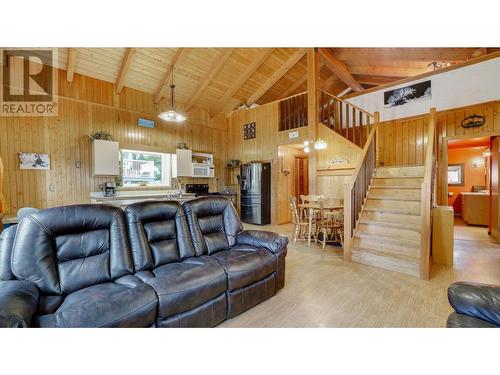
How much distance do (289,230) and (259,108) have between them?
4038 mm

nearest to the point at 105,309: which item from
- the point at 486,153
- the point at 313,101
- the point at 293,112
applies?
the point at 313,101

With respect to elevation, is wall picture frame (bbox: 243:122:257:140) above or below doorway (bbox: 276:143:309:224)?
above

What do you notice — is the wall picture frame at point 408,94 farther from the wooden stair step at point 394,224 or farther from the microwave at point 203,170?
the microwave at point 203,170

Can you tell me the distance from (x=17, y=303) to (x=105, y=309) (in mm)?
417

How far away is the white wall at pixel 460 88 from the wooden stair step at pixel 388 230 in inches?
152

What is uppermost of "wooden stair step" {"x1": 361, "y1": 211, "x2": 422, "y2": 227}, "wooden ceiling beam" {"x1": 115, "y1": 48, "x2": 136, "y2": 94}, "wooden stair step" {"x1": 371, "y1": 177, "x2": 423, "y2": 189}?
"wooden ceiling beam" {"x1": 115, "y1": 48, "x2": 136, "y2": 94}

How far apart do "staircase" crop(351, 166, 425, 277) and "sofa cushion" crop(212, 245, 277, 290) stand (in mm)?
1872

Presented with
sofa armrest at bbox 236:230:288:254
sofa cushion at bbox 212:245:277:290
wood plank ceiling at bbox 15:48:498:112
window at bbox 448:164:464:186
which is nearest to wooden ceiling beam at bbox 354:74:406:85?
wood plank ceiling at bbox 15:48:498:112

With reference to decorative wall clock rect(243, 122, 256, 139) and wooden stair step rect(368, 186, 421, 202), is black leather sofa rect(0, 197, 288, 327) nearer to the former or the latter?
wooden stair step rect(368, 186, 421, 202)

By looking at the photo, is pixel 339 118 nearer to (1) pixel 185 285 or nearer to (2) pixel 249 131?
(2) pixel 249 131

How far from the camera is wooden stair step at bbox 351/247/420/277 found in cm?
294
